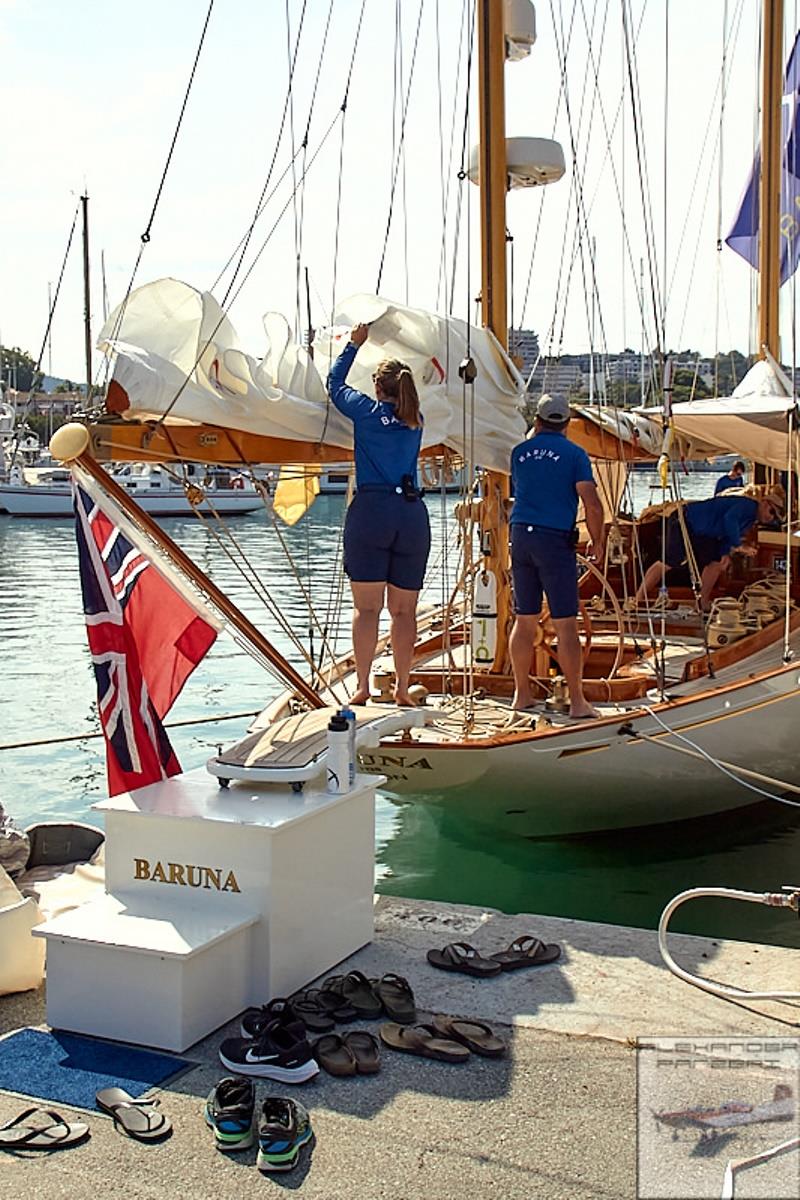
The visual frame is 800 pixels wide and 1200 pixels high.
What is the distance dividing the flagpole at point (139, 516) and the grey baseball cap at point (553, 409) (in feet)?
6.87

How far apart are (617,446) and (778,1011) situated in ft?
23.3

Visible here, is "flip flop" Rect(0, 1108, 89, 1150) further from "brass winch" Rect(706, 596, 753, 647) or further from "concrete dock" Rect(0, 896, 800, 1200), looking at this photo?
"brass winch" Rect(706, 596, 753, 647)

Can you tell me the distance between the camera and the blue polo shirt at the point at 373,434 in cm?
758

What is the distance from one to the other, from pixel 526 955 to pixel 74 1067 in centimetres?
168

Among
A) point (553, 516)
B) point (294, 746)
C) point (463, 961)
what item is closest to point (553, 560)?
point (553, 516)

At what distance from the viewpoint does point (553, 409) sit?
7.96m

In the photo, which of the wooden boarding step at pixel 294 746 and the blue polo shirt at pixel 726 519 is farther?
the blue polo shirt at pixel 726 519

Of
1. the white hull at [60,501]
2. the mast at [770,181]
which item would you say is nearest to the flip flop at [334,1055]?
the mast at [770,181]

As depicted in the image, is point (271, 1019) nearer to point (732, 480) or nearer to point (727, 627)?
point (727, 627)

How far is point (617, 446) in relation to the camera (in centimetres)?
1140

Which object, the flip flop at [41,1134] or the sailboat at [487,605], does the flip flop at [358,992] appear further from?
the flip flop at [41,1134]

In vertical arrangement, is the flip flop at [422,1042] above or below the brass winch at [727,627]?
below

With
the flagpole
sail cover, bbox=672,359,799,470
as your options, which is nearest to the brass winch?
sail cover, bbox=672,359,799,470

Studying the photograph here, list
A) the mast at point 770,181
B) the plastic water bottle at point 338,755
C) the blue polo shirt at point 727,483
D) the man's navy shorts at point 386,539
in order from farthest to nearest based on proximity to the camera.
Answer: the blue polo shirt at point 727,483
the mast at point 770,181
the man's navy shorts at point 386,539
the plastic water bottle at point 338,755
